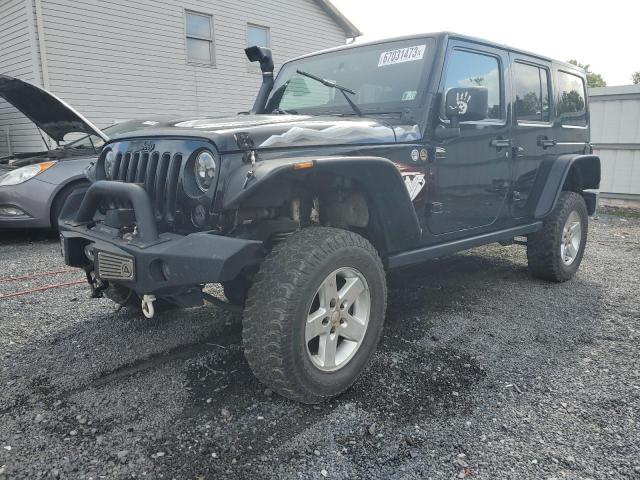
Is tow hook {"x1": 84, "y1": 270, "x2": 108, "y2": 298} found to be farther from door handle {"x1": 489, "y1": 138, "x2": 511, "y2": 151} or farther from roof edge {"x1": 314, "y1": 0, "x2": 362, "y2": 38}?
roof edge {"x1": 314, "y1": 0, "x2": 362, "y2": 38}

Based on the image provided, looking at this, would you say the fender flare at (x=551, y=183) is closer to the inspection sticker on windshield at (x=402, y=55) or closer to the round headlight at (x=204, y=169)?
the inspection sticker on windshield at (x=402, y=55)

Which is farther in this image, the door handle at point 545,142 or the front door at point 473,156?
the door handle at point 545,142

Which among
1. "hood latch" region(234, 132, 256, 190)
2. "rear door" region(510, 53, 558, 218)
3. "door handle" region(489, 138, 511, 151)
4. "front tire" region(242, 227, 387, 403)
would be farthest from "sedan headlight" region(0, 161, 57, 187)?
"rear door" region(510, 53, 558, 218)

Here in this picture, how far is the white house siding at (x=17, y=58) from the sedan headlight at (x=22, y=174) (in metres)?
4.01

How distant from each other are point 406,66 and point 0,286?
402cm

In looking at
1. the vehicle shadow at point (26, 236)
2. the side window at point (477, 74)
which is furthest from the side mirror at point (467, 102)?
the vehicle shadow at point (26, 236)

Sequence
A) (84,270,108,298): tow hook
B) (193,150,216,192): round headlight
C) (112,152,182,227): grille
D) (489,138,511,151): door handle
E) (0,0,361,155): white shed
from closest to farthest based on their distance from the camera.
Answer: (193,150,216,192): round headlight < (112,152,182,227): grille < (84,270,108,298): tow hook < (489,138,511,151): door handle < (0,0,361,155): white shed

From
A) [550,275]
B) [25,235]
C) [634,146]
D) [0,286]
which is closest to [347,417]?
[550,275]

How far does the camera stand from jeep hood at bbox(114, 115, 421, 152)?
93.3 inches

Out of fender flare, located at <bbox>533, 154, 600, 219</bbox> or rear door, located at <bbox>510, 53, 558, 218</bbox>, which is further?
fender flare, located at <bbox>533, 154, 600, 219</bbox>

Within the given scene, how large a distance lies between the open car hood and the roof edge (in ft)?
32.9

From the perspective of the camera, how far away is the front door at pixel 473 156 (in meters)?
3.24

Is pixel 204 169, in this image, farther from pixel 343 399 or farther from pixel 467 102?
pixel 467 102

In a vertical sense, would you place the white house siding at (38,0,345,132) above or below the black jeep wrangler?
above
